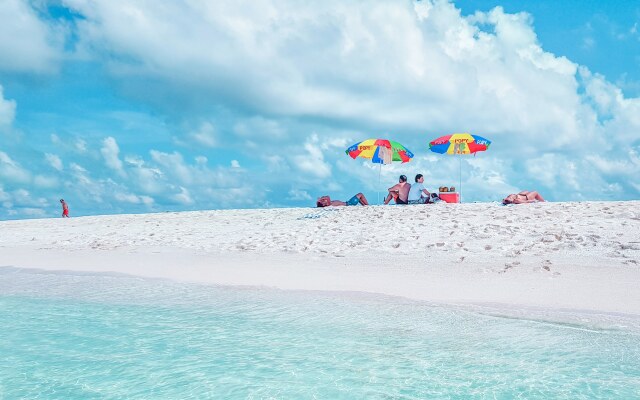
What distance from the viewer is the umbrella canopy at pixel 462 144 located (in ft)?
76.1

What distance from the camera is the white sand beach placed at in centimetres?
1075

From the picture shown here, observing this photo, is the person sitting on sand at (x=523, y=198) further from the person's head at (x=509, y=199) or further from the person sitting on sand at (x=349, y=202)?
the person sitting on sand at (x=349, y=202)

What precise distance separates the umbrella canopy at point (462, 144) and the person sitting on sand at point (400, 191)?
2125 mm

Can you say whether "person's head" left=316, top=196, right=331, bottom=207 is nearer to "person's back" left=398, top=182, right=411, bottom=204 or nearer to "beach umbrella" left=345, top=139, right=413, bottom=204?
"beach umbrella" left=345, top=139, right=413, bottom=204

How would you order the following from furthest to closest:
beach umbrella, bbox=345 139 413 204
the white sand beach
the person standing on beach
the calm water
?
the person standing on beach, beach umbrella, bbox=345 139 413 204, the white sand beach, the calm water

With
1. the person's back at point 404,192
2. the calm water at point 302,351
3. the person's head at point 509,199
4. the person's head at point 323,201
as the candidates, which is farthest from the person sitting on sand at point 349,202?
the calm water at point 302,351

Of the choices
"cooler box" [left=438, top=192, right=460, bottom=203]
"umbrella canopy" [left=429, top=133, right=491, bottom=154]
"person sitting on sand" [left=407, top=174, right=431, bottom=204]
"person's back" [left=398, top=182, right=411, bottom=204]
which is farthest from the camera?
"umbrella canopy" [left=429, top=133, right=491, bottom=154]

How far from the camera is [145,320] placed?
9.09 m

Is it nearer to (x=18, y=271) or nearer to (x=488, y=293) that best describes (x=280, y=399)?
(x=488, y=293)

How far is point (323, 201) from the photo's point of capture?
24.9 m

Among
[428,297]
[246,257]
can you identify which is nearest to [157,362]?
[428,297]

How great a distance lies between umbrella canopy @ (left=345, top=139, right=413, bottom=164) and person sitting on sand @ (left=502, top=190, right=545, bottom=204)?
566 cm

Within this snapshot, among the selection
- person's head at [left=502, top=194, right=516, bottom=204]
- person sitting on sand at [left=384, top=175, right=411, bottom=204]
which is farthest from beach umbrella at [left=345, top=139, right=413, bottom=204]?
person's head at [left=502, top=194, right=516, bottom=204]

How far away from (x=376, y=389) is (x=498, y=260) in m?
7.87
